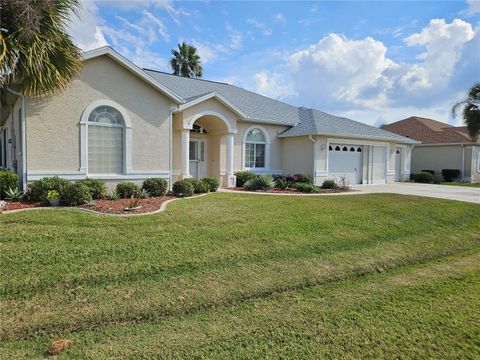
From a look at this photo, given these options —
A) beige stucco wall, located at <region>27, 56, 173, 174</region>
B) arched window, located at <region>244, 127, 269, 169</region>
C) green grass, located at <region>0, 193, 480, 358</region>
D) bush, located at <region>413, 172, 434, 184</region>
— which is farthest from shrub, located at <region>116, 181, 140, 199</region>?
bush, located at <region>413, 172, 434, 184</region>

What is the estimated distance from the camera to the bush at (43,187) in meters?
10.2

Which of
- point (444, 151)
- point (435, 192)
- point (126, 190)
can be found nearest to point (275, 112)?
point (435, 192)

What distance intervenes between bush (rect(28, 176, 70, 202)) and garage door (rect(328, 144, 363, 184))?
15000mm

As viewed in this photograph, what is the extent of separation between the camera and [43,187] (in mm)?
10203

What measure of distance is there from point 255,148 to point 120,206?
1126 centimetres

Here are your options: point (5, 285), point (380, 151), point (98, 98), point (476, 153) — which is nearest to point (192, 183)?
point (98, 98)

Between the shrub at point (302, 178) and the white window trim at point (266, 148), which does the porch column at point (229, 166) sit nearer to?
the white window trim at point (266, 148)

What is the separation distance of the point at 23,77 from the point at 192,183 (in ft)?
21.6

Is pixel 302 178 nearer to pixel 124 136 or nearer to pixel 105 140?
pixel 124 136

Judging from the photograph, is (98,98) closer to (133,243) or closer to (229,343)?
(133,243)

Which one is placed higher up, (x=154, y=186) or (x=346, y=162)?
(x=346, y=162)

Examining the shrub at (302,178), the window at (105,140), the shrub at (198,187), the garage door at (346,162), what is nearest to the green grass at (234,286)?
the shrub at (198,187)

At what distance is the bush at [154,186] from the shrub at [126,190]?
0.56 metres

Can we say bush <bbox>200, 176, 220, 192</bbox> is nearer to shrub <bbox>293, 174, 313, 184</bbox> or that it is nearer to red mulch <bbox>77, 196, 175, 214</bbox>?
red mulch <bbox>77, 196, 175, 214</bbox>
